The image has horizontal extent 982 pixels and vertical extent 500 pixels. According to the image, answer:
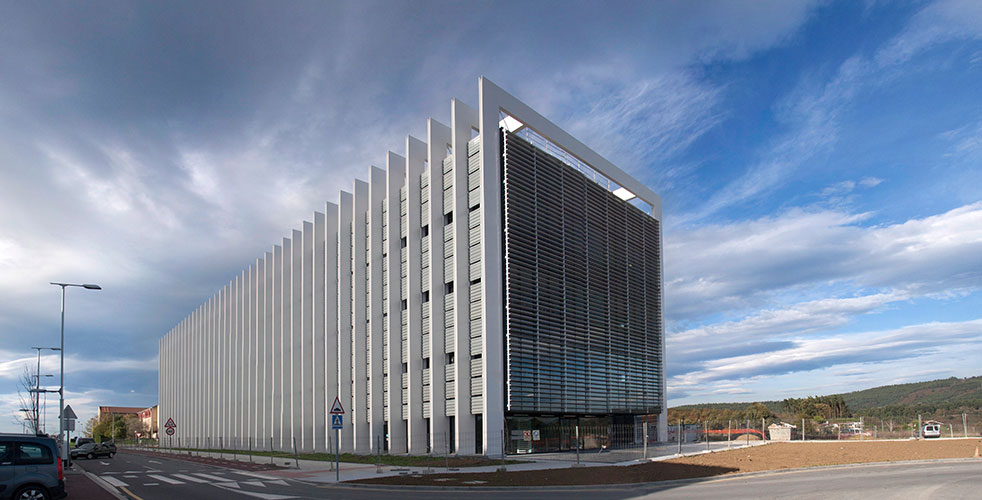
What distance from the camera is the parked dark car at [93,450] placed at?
49.4m

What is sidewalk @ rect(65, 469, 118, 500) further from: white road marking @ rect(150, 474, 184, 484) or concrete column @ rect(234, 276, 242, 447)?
concrete column @ rect(234, 276, 242, 447)

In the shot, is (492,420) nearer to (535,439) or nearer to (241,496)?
(535,439)

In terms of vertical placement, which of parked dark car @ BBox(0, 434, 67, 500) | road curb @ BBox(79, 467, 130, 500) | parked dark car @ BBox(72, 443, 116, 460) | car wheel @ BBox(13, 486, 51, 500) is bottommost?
parked dark car @ BBox(72, 443, 116, 460)

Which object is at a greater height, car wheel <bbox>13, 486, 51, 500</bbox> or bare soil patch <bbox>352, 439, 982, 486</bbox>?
car wheel <bbox>13, 486, 51, 500</bbox>

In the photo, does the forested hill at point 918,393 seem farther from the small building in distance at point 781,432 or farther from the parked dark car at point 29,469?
the parked dark car at point 29,469

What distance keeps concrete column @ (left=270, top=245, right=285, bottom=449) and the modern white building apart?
1.48 feet

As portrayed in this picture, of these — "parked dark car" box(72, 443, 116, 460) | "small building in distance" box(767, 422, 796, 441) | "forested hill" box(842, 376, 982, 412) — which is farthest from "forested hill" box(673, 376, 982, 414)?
"parked dark car" box(72, 443, 116, 460)

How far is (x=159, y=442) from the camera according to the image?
10238 centimetres

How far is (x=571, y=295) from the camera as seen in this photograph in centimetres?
3922

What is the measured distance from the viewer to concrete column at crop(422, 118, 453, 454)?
117 ft

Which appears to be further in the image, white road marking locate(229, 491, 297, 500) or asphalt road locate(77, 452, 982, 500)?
white road marking locate(229, 491, 297, 500)

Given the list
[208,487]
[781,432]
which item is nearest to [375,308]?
[208,487]

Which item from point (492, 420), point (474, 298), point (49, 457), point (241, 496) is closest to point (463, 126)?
point (474, 298)

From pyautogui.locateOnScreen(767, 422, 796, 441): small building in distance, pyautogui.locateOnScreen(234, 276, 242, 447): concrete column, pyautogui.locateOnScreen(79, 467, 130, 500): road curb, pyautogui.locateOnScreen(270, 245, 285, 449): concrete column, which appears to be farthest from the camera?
pyautogui.locateOnScreen(234, 276, 242, 447): concrete column
